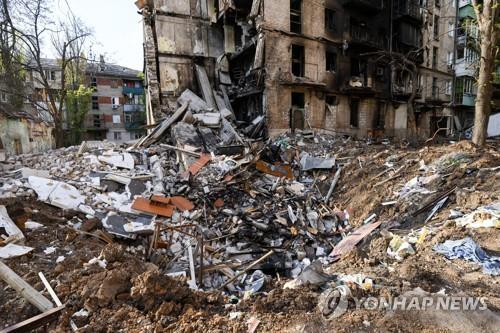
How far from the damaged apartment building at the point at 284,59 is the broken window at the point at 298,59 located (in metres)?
0.06

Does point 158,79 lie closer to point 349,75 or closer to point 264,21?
point 264,21

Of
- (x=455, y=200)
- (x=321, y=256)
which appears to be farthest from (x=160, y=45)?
(x=455, y=200)

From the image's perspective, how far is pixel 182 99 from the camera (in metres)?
13.6

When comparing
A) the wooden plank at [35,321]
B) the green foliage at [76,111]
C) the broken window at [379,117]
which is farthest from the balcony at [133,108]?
the wooden plank at [35,321]

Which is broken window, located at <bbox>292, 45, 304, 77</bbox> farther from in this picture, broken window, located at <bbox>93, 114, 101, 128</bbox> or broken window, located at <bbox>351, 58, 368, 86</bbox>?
broken window, located at <bbox>93, 114, 101, 128</bbox>

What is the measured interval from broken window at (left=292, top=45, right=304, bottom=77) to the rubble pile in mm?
6764

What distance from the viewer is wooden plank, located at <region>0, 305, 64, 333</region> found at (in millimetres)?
2424

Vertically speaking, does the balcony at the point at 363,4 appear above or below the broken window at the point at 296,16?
above

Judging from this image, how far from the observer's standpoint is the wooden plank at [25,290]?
2.78 meters

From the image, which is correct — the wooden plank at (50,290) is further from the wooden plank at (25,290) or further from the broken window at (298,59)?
the broken window at (298,59)

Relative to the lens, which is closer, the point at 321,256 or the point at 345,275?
the point at 345,275

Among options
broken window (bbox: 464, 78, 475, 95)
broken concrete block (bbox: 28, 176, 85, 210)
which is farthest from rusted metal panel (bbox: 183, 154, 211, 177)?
broken window (bbox: 464, 78, 475, 95)

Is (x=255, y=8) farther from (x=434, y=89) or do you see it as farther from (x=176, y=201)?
(x=434, y=89)

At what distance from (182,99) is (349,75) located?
11.0 m
